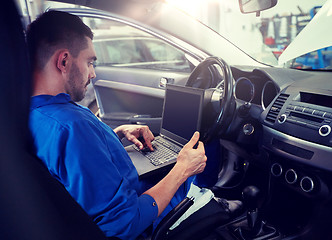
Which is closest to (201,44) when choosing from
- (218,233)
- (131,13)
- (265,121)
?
(131,13)

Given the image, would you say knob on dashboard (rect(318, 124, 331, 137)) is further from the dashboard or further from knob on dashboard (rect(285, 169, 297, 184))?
knob on dashboard (rect(285, 169, 297, 184))

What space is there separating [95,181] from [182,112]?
0.82 meters

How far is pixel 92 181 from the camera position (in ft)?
2.90

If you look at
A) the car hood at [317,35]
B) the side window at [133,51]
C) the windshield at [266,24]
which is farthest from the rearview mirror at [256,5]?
the windshield at [266,24]

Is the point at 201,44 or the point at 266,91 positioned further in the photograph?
the point at 201,44

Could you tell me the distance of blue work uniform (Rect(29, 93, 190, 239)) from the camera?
870 millimetres

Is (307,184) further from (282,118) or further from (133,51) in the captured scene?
(133,51)

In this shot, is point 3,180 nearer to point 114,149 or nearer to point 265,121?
point 114,149

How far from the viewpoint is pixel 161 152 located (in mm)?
1565

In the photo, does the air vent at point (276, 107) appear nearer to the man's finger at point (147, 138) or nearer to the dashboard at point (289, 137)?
the dashboard at point (289, 137)

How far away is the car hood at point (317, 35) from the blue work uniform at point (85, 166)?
1.12m

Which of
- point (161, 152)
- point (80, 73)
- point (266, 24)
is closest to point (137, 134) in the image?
point (161, 152)

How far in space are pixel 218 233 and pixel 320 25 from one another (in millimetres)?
1258

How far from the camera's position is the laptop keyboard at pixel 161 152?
1472 millimetres
